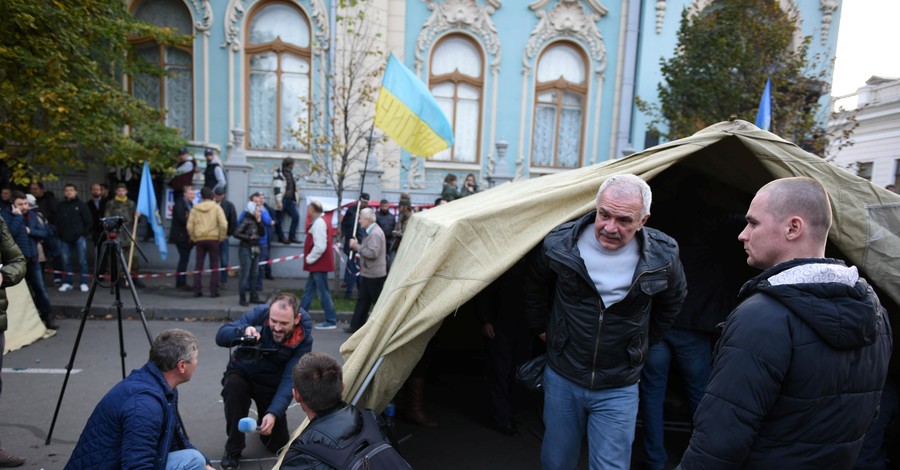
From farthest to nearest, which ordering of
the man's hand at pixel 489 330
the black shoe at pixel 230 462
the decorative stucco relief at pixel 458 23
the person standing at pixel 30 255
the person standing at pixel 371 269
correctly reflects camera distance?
the decorative stucco relief at pixel 458 23
the person standing at pixel 371 269
the person standing at pixel 30 255
the man's hand at pixel 489 330
the black shoe at pixel 230 462

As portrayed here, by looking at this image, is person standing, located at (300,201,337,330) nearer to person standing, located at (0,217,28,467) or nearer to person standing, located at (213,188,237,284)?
person standing, located at (213,188,237,284)

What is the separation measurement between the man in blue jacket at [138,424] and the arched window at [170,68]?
11358mm

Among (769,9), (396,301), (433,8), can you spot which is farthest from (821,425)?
(433,8)

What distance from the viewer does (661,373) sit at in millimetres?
3758

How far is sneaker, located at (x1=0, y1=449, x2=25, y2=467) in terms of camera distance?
3.78m

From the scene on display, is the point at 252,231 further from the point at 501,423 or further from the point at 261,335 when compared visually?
the point at 501,423

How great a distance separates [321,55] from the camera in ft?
42.1

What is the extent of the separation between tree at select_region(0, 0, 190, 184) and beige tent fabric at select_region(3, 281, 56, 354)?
6.09 ft

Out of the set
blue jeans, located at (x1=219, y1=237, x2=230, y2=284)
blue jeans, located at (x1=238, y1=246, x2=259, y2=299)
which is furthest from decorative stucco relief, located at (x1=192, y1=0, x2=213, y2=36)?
blue jeans, located at (x1=238, y1=246, x2=259, y2=299)

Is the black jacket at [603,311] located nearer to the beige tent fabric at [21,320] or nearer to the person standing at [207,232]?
the beige tent fabric at [21,320]

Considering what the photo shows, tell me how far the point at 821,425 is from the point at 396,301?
1975 mm

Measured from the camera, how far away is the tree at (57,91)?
6.98 meters

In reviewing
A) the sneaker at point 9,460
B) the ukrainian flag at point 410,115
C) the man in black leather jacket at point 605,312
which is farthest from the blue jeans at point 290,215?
the man in black leather jacket at point 605,312

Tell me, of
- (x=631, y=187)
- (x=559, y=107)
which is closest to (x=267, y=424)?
(x=631, y=187)
